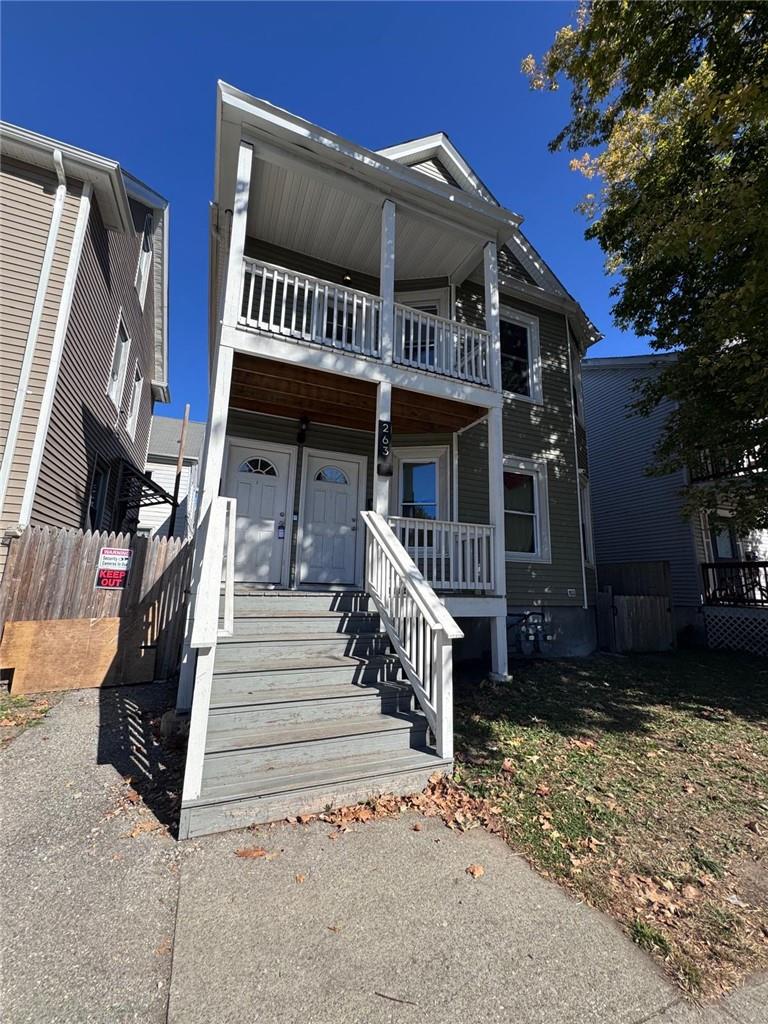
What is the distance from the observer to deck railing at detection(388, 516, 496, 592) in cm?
660

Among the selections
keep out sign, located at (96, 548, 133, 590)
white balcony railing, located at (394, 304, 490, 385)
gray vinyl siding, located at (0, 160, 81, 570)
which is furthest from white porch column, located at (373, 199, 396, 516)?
gray vinyl siding, located at (0, 160, 81, 570)

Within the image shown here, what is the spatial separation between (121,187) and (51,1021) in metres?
10.2

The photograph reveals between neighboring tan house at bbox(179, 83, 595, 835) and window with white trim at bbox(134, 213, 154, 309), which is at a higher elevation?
window with white trim at bbox(134, 213, 154, 309)

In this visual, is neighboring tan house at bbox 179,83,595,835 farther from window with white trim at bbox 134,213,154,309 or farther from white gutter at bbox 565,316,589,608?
window with white trim at bbox 134,213,154,309

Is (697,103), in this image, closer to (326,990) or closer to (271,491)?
(271,491)

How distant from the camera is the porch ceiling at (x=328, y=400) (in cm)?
645

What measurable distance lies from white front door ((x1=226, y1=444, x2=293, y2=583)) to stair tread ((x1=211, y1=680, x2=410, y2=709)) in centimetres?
348

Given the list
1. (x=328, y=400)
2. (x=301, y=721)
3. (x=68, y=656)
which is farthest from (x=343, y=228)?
(x=68, y=656)

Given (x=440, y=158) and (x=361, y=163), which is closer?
(x=361, y=163)

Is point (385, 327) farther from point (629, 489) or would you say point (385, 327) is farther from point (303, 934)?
point (629, 489)

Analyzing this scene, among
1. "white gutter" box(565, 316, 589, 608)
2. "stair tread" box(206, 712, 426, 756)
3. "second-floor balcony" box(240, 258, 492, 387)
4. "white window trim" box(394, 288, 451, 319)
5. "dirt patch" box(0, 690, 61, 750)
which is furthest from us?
"white gutter" box(565, 316, 589, 608)

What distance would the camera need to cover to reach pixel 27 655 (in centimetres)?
583

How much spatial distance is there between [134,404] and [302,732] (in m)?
11.6

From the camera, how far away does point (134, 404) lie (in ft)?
40.5
